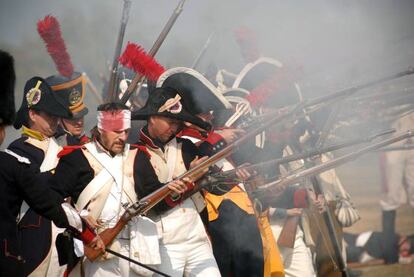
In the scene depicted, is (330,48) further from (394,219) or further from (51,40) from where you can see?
(394,219)

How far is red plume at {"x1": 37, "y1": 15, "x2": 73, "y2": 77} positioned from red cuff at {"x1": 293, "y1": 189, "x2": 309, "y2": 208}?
2.26 meters

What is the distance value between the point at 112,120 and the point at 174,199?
719 mm

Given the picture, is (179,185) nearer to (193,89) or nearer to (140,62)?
(140,62)

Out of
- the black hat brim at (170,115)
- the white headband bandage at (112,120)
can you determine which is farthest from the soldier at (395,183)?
the white headband bandage at (112,120)

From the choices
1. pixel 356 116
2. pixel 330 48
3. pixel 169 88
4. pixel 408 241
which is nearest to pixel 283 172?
pixel 356 116

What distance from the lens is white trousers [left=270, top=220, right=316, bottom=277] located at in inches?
299

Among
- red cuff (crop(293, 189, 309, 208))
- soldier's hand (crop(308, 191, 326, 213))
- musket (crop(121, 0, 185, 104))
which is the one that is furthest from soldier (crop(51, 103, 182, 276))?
soldier's hand (crop(308, 191, 326, 213))

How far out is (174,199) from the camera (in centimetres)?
600

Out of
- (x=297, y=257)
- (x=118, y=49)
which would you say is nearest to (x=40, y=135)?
(x=118, y=49)

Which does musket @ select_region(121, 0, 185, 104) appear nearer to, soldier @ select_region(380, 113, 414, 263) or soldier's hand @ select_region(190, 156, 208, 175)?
soldier's hand @ select_region(190, 156, 208, 175)

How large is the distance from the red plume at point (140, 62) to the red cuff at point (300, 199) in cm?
218

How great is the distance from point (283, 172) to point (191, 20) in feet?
5.29

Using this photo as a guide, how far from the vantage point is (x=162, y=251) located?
600 cm

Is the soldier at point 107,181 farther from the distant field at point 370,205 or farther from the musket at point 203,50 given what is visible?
the distant field at point 370,205
